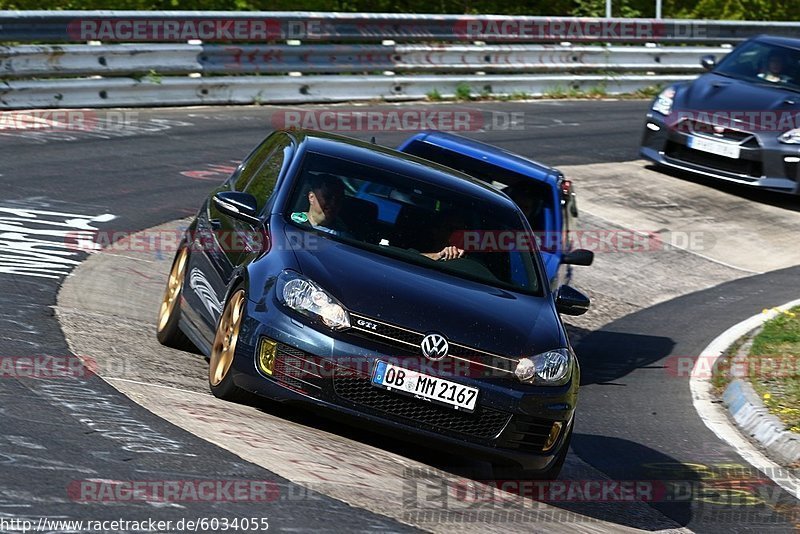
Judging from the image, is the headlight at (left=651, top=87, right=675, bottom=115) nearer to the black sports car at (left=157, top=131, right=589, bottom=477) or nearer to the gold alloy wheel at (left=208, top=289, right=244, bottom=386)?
the black sports car at (left=157, top=131, right=589, bottom=477)

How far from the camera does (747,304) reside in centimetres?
1294

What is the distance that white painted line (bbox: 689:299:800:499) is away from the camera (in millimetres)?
8031

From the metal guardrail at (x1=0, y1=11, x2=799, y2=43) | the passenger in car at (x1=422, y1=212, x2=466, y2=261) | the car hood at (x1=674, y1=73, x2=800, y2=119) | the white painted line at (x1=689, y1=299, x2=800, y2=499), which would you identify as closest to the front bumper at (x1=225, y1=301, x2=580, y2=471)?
the passenger in car at (x1=422, y1=212, x2=466, y2=261)

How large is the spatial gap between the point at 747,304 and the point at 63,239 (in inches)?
255

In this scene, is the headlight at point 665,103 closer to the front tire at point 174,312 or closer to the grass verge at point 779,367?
the grass verge at point 779,367

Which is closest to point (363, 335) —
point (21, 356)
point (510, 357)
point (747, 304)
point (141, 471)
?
point (510, 357)

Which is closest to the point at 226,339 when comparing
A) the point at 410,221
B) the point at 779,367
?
the point at 410,221

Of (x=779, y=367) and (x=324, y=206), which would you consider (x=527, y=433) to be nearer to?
(x=324, y=206)

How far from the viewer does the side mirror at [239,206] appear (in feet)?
24.0

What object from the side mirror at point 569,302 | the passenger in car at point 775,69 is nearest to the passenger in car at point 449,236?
the side mirror at point 569,302

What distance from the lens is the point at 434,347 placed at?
21.0 feet

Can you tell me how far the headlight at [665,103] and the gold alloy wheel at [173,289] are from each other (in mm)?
9754

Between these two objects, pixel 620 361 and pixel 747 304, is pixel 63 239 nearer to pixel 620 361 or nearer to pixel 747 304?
pixel 620 361

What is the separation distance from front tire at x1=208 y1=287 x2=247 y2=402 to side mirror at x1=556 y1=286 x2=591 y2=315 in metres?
1.90
